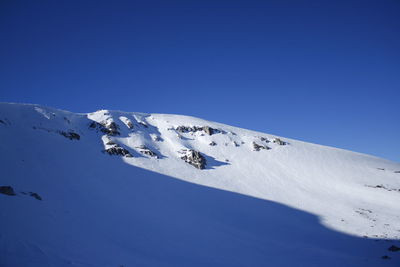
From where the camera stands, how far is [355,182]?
48688 mm

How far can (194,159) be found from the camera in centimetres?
4869

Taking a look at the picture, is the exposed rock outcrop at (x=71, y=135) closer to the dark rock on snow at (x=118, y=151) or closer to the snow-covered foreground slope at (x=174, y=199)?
the snow-covered foreground slope at (x=174, y=199)

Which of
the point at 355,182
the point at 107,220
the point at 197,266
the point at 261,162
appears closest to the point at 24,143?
→ the point at 107,220

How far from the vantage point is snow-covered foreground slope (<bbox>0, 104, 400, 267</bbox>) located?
1557 cm

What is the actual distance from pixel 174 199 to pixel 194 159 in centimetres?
1680

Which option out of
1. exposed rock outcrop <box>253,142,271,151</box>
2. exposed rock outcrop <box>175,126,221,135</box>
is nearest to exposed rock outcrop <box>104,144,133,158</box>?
exposed rock outcrop <box>175,126,221,135</box>

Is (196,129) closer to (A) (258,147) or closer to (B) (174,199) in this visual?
(A) (258,147)

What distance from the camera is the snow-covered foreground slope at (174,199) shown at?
51.1 feet

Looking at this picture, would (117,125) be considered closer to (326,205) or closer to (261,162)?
(261,162)

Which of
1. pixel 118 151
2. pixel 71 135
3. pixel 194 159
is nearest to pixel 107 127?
pixel 71 135

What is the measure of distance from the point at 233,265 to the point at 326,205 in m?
28.3

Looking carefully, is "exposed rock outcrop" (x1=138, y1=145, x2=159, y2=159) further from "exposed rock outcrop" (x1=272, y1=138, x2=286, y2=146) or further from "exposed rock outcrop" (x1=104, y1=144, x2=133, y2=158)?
"exposed rock outcrop" (x1=272, y1=138, x2=286, y2=146)

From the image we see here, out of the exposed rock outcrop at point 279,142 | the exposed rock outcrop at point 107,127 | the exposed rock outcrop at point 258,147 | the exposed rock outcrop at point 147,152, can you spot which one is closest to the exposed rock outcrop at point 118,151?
the exposed rock outcrop at point 147,152

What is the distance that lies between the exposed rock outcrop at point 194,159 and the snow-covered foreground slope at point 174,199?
358 mm
